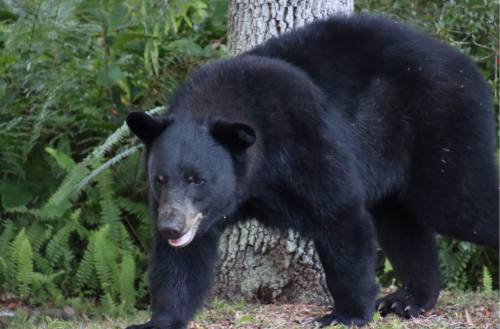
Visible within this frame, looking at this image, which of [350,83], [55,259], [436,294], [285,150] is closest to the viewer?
[285,150]

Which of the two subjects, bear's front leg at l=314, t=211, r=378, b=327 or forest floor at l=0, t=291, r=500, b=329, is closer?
bear's front leg at l=314, t=211, r=378, b=327

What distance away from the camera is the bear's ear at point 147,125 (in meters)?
3.78

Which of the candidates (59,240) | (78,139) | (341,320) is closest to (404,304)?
(341,320)

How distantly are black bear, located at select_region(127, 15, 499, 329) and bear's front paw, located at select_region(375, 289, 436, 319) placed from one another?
0.04ft

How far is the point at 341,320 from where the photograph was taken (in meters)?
4.38

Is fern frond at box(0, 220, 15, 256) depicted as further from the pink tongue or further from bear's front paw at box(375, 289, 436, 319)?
bear's front paw at box(375, 289, 436, 319)

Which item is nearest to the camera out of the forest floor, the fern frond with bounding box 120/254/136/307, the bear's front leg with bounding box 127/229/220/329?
the bear's front leg with bounding box 127/229/220/329

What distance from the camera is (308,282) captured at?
5484 mm

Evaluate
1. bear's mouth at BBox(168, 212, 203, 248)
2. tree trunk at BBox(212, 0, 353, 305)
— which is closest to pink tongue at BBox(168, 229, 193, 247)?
bear's mouth at BBox(168, 212, 203, 248)

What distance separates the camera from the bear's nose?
352cm

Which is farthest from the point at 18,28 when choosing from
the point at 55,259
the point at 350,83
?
the point at 350,83

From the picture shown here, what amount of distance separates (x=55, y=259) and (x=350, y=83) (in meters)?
3.96

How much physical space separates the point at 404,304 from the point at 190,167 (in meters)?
2.47

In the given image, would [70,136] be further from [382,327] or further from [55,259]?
[382,327]
